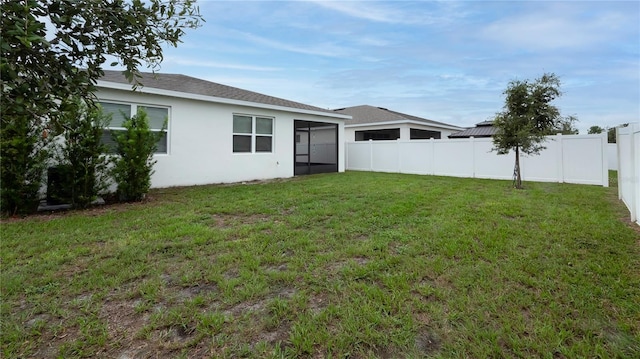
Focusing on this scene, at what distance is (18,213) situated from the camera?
5.55m

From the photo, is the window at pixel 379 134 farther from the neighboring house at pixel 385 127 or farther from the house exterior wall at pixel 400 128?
the house exterior wall at pixel 400 128

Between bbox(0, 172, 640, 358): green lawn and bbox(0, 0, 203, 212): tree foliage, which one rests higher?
bbox(0, 0, 203, 212): tree foliage

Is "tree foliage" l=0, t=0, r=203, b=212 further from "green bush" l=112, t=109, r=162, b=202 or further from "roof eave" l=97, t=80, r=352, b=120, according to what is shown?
"green bush" l=112, t=109, r=162, b=202

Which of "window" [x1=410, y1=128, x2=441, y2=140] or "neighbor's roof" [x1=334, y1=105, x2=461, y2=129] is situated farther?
"window" [x1=410, y1=128, x2=441, y2=140]

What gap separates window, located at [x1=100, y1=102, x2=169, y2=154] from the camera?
7.43 m

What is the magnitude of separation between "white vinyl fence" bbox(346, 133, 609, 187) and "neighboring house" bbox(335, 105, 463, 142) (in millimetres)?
3206

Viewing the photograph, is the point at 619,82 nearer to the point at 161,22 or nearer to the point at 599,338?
the point at 599,338

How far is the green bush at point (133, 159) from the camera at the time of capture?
6562mm

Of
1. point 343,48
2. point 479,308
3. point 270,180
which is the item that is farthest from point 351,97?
point 479,308

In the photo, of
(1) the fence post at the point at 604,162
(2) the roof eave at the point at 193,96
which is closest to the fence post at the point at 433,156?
(2) the roof eave at the point at 193,96

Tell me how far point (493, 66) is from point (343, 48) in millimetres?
6655

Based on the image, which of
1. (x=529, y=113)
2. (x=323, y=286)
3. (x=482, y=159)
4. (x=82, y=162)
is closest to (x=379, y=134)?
(x=482, y=159)

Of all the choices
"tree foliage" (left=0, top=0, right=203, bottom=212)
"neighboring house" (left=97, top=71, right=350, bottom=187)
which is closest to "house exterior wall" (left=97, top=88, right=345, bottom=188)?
"neighboring house" (left=97, top=71, right=350, bottom=187)

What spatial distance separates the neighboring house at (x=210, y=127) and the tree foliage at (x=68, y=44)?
622 cm
